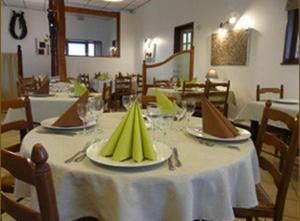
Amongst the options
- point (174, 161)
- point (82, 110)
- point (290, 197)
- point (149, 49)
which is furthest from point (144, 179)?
point (149, 49)

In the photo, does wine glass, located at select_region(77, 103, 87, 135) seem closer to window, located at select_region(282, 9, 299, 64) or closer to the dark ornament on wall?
window, located at select_region(282, 9, 299, 64)

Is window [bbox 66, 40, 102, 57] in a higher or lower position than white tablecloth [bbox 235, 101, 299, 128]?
higher

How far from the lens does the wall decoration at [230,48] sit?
4238 millimetres

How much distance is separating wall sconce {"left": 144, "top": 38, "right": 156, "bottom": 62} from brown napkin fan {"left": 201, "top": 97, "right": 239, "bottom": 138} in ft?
19.5

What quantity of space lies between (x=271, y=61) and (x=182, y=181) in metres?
3.48

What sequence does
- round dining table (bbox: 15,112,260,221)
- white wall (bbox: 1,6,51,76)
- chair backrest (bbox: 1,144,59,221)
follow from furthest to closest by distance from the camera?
white wall (bbox: 1,6,51,76), round dining table (bbox: 15,112,260,221), chair backrest (bbox: 1,144,59,221)

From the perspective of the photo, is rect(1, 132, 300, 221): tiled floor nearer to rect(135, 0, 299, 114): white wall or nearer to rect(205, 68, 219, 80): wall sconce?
rect(135, 0, 299, 114): white wall

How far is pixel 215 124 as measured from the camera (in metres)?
1.27

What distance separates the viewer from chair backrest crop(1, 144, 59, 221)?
0.59 m

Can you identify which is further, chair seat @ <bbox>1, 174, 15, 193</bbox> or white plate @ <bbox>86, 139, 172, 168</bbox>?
chair seat @ <bbox>1, 174, 15, 193</bbox>

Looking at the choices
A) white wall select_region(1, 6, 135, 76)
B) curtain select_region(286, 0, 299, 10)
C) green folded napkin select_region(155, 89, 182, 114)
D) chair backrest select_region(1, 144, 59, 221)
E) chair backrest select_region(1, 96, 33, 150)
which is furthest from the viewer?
white wall select_region(1, 6, 135, 76)

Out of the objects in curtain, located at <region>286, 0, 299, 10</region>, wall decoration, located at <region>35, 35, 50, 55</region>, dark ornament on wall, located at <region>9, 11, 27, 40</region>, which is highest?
dark ornament on wall, located at <region>9, 11, 27, 40</region>

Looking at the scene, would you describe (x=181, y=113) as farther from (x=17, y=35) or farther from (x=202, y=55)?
(x=17, y=35)

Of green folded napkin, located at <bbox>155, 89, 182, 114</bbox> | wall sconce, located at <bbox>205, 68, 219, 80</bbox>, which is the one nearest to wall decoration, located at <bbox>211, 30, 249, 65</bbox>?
wall sconce, located at <bbox>205, 68, 219, 80</bbox>
